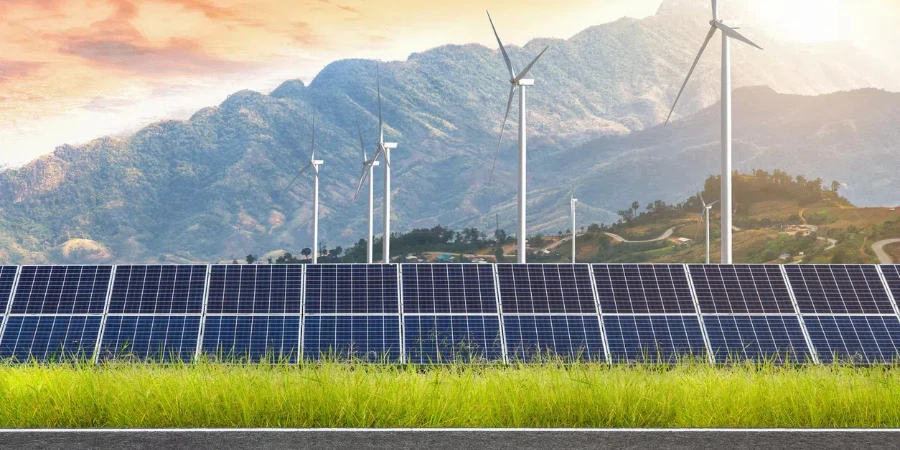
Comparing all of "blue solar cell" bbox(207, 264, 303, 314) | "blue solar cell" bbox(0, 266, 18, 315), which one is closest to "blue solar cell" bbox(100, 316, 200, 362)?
"blue solar cell" bbox(207, 264, 303, 314)

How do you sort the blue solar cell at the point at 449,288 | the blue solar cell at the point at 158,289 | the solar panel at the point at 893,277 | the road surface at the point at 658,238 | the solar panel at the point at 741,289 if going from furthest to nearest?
the road surface at the point at 658,238, the solar panel at the point at 893,277, the solar panel at the point at 741,289, the blue solar cell at the point at 158,289, the blue solar cell at the point at 449,288

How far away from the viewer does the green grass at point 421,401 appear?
13.6 m

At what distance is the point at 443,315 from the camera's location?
19.5m

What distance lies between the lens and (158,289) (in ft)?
67.2

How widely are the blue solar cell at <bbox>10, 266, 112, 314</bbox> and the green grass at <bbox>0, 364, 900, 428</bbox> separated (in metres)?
5.24

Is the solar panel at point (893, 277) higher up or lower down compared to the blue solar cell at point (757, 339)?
higher up

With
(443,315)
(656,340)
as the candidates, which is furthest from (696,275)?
(443,315)

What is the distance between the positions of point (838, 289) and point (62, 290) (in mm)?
14864

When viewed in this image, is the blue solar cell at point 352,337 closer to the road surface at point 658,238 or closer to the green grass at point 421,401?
the green grass at point 421,401

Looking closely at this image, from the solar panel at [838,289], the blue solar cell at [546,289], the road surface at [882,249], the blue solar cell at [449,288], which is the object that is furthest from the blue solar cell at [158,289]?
the road surface at [882,249]

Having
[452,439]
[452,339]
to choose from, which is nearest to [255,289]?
[452,339]

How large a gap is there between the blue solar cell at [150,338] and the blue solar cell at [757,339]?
920cm

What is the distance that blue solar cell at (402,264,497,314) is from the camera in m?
19.8

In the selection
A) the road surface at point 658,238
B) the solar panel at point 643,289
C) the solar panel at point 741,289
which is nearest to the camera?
the solar panel at point 643,289
